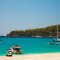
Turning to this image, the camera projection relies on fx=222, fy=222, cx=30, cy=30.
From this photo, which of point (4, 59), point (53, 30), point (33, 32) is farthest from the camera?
point (33, 32)

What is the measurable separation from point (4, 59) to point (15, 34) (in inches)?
6611

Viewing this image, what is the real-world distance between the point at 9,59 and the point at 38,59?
2.87 meters

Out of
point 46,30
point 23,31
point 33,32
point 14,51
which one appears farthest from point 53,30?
point 14,51

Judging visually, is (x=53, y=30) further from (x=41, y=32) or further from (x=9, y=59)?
(x=9, y=59)

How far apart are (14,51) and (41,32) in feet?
474

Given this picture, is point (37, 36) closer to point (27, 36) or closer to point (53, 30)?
point (27, 36)

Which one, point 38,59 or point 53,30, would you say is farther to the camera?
point 53,30

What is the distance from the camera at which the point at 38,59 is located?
2208cm

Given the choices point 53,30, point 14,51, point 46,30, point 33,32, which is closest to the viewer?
point 14,51

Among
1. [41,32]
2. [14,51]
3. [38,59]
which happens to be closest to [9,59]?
[38,59]

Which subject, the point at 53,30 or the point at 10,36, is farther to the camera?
the point at 10,36

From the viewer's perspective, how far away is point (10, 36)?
191750mm

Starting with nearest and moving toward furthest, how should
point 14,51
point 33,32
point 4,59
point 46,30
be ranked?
1. point 4,59
2. point 14,51
3. point 46,30
4. point 33,32

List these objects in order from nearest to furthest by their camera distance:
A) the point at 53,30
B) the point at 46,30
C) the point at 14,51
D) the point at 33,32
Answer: the point at 14,51 → the point at 53,30 → the point at 46,30 → the point at 33,32
